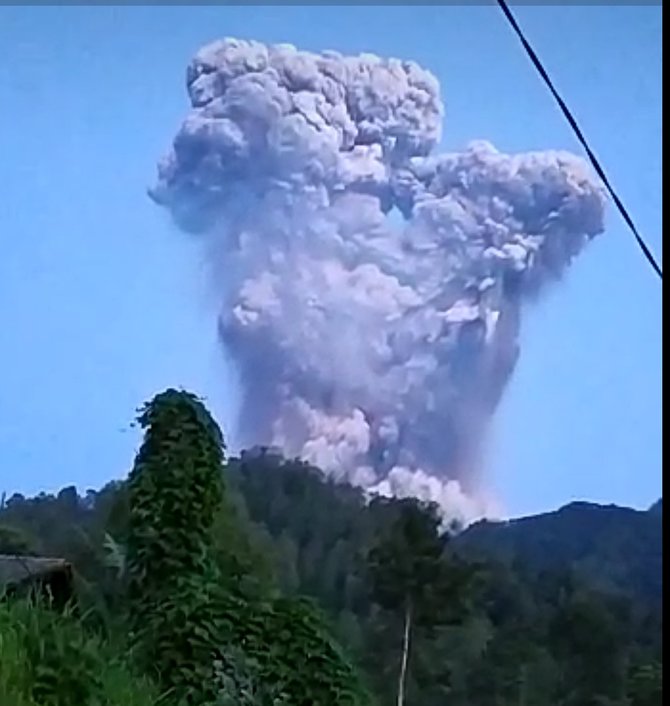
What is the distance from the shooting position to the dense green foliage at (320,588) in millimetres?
2541

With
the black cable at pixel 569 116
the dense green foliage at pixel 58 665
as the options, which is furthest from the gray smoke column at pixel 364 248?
the dense green foliage at pixel 58 665

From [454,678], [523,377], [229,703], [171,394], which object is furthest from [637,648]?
[171,394]

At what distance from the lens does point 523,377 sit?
8.48ft

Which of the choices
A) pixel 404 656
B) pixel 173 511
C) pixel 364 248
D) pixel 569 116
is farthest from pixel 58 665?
pixel 569 116

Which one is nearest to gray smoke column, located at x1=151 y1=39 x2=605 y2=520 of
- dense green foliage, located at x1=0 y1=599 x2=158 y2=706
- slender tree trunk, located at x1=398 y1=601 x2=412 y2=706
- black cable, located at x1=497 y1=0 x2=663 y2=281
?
black cable, located at x1=497 y1=0 x2=663 y2=281

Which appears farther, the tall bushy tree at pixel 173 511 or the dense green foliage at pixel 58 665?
the tall bushy tree at pixel 173 511

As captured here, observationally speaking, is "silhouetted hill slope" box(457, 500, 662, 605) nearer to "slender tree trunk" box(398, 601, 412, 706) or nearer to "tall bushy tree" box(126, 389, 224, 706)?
"slender tree trunk" box(398, 601, 412, 706)

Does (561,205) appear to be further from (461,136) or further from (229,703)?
(229,703)

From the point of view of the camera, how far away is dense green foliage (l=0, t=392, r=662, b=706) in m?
2.54

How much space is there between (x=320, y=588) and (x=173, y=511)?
0.32 meters

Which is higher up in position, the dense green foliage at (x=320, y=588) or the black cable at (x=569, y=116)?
the black cable at (x=569, y=116)

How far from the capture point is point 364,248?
8.66 feet

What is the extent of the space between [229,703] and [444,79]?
123 centimetres

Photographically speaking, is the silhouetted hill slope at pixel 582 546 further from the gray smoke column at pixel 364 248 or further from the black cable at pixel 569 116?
the black cable at pixel 569 116
